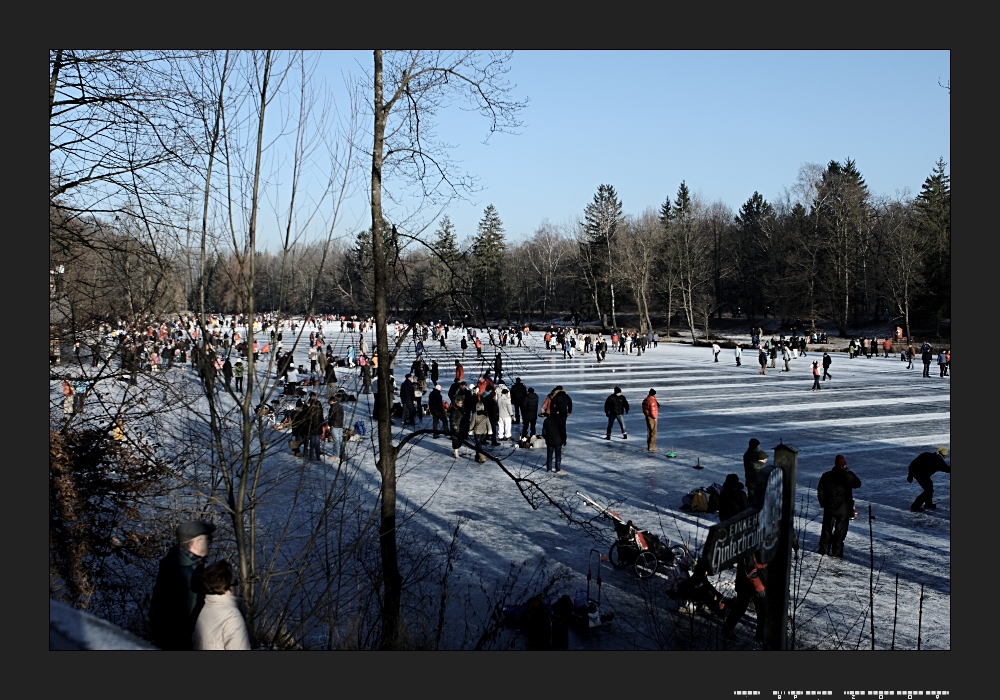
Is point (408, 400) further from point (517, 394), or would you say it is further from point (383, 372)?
point (383, 372)

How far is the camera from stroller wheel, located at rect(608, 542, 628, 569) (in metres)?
8.71

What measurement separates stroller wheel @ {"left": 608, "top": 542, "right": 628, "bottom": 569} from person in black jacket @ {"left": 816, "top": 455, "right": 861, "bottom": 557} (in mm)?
2407

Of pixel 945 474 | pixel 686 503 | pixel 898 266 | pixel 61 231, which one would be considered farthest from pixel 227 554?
pixel 898 266

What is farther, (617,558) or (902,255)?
(902,255)

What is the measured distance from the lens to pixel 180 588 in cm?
381

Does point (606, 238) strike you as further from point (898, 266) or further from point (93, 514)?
point (93, 514)

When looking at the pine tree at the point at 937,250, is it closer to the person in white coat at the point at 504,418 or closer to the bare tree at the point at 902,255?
the bare tree at the point at 902,255

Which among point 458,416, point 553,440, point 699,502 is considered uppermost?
point 458,416

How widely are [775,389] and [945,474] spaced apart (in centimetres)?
1336

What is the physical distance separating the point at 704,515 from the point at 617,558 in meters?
2.50

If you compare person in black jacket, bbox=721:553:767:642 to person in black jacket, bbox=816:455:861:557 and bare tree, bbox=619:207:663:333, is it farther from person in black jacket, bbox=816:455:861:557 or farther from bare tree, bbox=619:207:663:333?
bare tree, bbox=619:207:663:333

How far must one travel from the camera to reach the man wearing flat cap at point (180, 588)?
3.77 m

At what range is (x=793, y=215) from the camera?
2478 inches

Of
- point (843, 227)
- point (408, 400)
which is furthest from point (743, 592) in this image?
point (843, 227)
